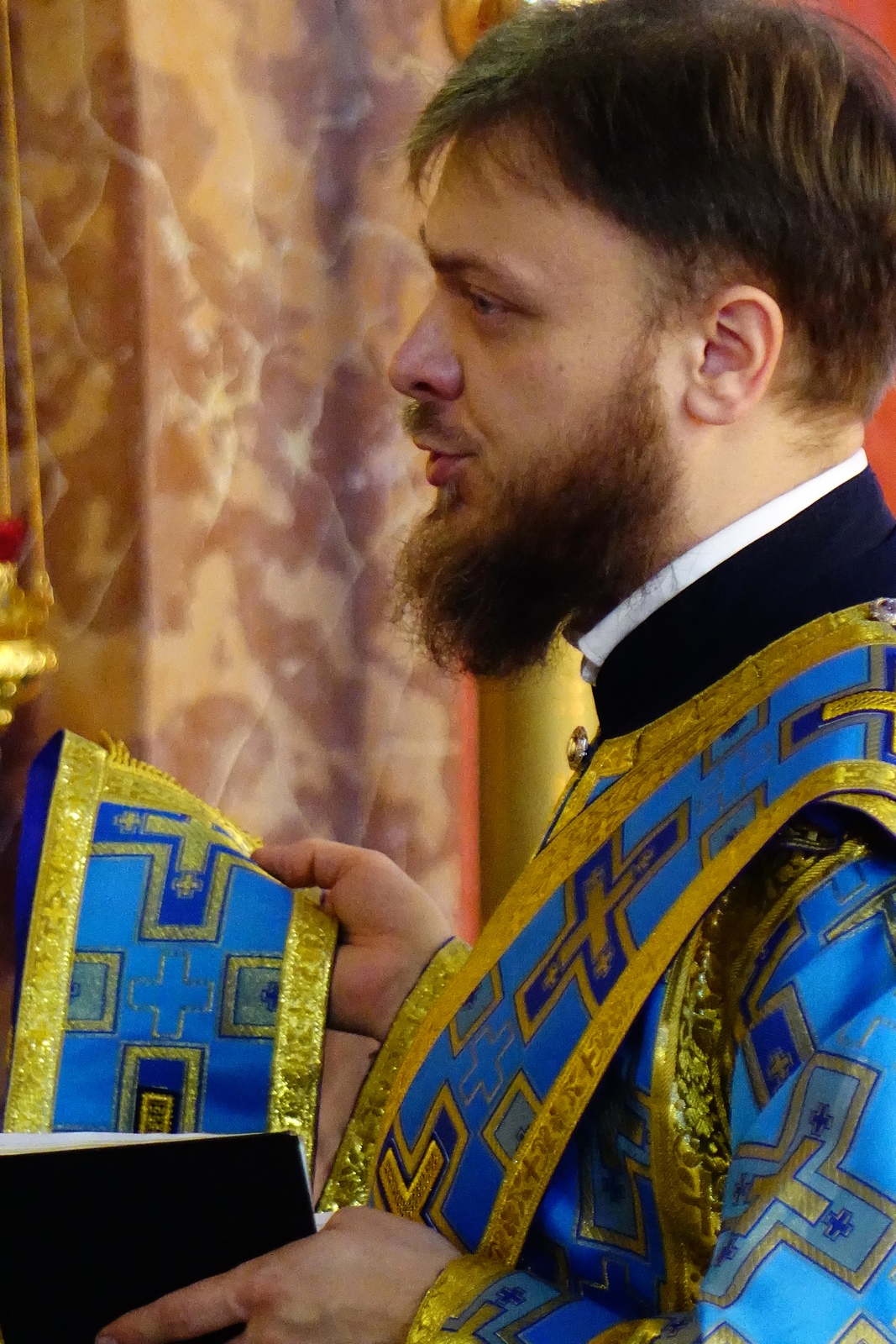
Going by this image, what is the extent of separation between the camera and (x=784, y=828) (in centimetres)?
86

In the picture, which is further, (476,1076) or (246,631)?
(246,631)

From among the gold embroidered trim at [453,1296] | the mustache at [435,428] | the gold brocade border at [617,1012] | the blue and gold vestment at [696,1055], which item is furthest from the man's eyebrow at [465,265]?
the gold embroidered trim at [453,1296]

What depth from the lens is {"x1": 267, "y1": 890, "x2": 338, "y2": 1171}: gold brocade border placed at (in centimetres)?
136

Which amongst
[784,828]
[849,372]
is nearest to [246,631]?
[849,372]

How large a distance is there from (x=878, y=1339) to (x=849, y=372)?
704mm

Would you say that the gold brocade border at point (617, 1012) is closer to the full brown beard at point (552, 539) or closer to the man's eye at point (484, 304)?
the full brown beard at point (552, 539)

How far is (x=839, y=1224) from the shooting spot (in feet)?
2.38

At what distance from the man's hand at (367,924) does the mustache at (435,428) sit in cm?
43

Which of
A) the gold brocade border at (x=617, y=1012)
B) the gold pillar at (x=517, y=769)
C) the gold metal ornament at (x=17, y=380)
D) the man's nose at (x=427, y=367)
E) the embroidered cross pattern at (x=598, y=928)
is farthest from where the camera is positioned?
the gold pillar at (x=517, y=769)

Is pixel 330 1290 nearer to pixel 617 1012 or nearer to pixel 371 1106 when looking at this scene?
pixel 617 1012

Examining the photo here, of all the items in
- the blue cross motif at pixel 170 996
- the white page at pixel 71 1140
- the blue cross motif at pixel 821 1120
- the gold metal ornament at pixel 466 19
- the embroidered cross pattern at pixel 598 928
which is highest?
the gold metal ornament at pixel 466 19

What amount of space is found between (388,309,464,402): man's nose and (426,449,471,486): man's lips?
4cm

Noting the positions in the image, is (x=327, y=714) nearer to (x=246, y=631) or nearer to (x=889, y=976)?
(x=246, y=631)

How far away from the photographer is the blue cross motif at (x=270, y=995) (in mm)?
1375
